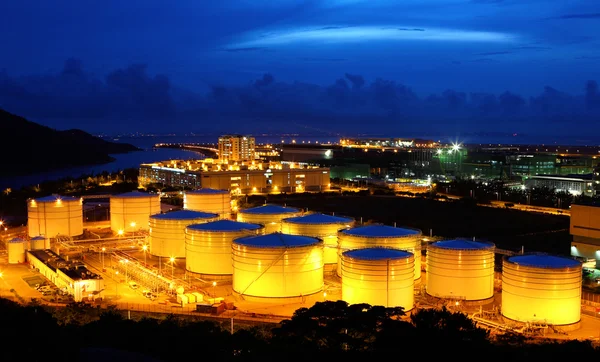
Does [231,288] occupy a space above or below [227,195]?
below

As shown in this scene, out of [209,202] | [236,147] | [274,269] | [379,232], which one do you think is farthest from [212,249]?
[236,147]

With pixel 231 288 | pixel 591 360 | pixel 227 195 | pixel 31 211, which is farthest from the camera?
pixel 227 195

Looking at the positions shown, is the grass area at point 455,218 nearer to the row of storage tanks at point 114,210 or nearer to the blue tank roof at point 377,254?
the row of storage tanks at point 114,210

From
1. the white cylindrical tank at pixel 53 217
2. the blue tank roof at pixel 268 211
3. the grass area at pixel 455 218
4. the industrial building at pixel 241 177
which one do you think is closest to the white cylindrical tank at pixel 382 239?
the blue tank roof at pixel 268 211

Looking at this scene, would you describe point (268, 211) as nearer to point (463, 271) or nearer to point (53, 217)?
point (463, 271)

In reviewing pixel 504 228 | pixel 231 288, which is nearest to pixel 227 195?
pixel 231 288

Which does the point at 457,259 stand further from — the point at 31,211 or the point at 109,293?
the point at 31,211
